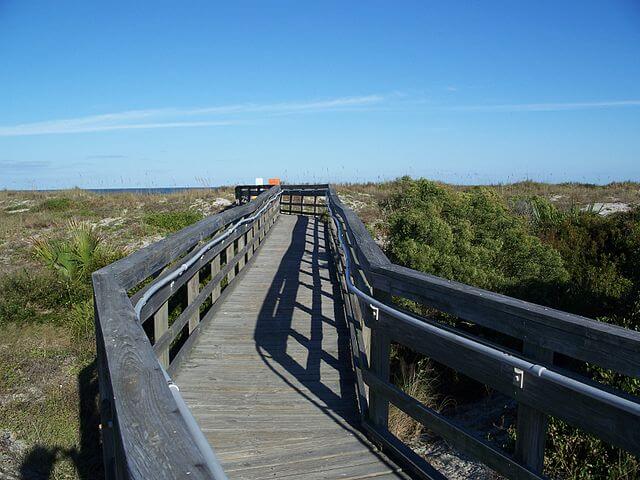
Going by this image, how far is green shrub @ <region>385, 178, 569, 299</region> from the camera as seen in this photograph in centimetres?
1119

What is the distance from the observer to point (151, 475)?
135 cm

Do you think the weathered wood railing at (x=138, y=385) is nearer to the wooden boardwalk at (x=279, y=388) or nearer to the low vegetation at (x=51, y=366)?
the wooden boardwalk at (x=279, y=388)

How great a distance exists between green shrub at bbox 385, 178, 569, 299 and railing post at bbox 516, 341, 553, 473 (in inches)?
327

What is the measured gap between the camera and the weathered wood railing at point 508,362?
2176 millimetres

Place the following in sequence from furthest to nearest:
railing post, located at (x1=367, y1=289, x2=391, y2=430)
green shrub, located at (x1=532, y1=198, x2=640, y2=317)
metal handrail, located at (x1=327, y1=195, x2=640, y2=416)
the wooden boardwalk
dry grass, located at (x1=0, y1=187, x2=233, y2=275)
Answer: dry grass, located at (x1=0, y1=187, x2=233, y2=275), green shrub, located at (x1=532, y1=198, x2=640, y2=317), railing post, located at (x1=367, y1=289, x2=391, y2=430), the wooden boardwalk, metal handrail, located at (x1=327, y1=195, x2=640, y2=416)

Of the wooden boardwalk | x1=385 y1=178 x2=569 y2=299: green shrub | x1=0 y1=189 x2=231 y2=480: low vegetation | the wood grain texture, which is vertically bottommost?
x1=0 y1=189 x2=231 y2=480: low vegetation

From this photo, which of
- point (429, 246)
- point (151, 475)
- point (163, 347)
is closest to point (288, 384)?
point (163, 347)

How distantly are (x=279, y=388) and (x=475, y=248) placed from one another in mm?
7933

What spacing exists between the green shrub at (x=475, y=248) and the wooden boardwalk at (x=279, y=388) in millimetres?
3218

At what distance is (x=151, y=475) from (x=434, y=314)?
884cm

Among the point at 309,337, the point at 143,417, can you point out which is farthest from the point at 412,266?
the point at 143,417

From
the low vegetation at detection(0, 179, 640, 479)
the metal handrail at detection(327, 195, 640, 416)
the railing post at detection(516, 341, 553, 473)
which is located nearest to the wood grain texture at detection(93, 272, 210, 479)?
the metal handrail at detection(327, 195, 640, 416)

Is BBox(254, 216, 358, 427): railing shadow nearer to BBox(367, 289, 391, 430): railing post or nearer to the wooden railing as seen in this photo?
BBox(367, 289, 391, 430): railing post

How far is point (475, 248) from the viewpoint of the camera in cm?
1191
